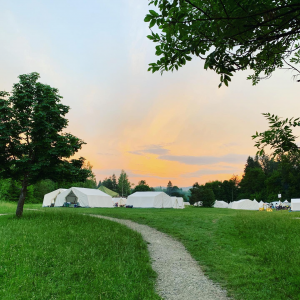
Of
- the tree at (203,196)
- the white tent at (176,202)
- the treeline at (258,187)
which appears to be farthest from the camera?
the treeline at (258,187)

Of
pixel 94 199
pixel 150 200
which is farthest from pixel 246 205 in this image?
pixel 94 199

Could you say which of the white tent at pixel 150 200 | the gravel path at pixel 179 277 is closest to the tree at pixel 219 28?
the gravel path at pixel 179 277

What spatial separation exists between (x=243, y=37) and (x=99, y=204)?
1618 inches

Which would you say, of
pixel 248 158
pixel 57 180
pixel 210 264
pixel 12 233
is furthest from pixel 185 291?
pixel 248 158

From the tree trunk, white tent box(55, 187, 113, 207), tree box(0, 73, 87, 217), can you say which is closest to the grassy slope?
tree box(0, 73, 87, 217)

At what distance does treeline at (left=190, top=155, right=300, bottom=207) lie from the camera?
56531 millimetres

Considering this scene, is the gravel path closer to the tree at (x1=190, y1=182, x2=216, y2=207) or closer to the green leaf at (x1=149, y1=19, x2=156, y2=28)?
the green leaf at (x1=149, y1=19, x2=156, y2=28)

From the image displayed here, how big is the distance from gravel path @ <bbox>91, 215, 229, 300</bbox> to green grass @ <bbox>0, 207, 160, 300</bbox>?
0.30 metres

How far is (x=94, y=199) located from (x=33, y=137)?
2670 cm

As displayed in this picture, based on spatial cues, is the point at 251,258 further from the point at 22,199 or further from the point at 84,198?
the point at 84,198

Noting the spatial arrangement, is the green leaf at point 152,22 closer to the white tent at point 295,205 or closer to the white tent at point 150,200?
the white tent at point 150,200

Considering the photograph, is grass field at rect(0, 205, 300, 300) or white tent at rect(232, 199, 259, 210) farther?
white tent at rect(232, 199, 259, 210)

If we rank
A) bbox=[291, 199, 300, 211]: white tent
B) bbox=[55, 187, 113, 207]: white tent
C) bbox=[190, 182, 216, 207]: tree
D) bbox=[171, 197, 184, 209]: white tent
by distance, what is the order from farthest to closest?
bbox=[190, 182, 216, 207]: tree → bbox=[171, 197, 184, 209]: white tent → bbox=[291, 199, 300, 211]: white tent → bbox=[55, 187, 113, 207]: white tent

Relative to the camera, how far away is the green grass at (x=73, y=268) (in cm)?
488
